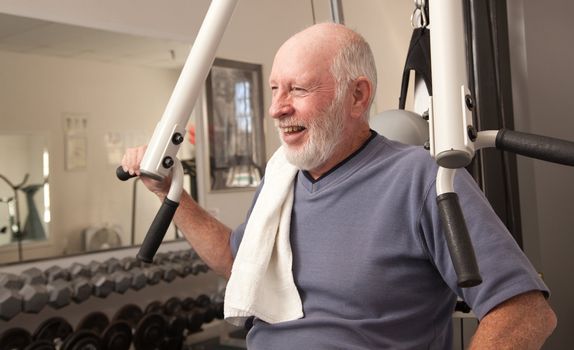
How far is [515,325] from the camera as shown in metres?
0.87

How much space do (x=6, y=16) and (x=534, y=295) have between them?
292 cm

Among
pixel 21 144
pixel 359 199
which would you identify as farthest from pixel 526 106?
pixel 21 144

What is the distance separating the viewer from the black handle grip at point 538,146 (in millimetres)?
632

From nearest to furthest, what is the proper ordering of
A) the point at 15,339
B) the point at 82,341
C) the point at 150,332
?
the point at 15,339
the point at 82,341
the point at 150,332

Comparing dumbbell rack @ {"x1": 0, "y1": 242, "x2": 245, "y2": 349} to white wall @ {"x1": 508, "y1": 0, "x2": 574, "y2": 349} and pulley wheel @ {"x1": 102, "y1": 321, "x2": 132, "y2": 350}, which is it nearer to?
pulley wheel @ {"x1": 102, "y1": 321, "x2": 132, "y2": 350}

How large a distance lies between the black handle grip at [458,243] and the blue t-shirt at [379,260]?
31cm

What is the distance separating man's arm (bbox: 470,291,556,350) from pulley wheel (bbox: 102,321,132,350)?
2533 mm

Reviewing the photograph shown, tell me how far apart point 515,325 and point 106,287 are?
102 inches

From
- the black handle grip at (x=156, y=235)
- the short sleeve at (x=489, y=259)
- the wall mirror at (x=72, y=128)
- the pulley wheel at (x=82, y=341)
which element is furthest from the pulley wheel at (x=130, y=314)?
the short sleeve at (x=489, y=259)

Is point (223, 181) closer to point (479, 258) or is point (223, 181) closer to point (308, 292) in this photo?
point (308, 292)

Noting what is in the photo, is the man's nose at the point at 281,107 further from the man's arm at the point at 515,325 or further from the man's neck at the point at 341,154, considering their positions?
the man's arm at the point at 515,325

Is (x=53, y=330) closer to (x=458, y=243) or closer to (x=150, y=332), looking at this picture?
(x=150, y=332)

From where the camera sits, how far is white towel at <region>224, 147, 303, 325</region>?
1.15 m

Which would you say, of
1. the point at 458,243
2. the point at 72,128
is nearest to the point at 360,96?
the point at 458,243
